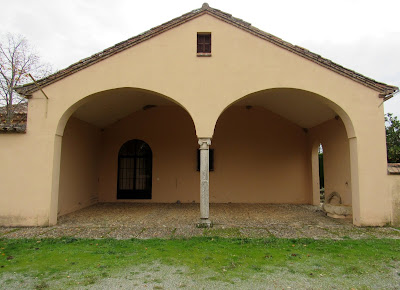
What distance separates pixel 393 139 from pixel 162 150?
9.61 m

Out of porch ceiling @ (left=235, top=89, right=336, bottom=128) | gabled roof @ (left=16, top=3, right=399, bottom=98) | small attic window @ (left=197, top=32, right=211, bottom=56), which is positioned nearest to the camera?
gabled roof @ (left=16, top=3, right=399, bottom=98)

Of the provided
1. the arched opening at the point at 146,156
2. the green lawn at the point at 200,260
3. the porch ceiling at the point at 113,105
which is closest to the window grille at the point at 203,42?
the porch ceiling at the point at 113,105

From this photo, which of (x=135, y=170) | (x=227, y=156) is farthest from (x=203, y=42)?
(x=135, y=170)

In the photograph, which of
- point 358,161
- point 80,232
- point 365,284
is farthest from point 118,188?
point 365,284

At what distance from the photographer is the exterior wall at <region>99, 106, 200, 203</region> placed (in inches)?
460

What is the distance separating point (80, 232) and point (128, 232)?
1.09 metres

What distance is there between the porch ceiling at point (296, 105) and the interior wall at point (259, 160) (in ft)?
1.83

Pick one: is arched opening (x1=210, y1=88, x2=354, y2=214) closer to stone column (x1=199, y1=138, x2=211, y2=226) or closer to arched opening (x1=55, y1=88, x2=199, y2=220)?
arched opening (x1=55, y1=88, x2=199, y2=220)

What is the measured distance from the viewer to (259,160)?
11766 mm

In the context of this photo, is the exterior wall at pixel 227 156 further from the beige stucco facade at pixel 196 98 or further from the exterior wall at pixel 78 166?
the beige stucco facade at pixel 196 98

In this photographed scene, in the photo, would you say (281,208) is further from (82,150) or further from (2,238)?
(2,238)

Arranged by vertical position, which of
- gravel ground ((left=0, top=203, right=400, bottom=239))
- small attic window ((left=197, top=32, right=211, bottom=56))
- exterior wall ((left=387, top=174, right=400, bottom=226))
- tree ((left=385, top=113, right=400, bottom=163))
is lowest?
gravel ground ((left=0, top=203, right=400, bottom=239))

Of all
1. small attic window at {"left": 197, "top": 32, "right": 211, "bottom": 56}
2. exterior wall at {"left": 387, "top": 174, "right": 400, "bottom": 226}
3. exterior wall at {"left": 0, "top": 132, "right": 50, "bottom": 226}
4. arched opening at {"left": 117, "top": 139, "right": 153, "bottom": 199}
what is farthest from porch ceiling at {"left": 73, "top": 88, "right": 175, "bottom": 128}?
exterior wall at {"left": 387, "top": 174, "right": 400, "bottom": 226}

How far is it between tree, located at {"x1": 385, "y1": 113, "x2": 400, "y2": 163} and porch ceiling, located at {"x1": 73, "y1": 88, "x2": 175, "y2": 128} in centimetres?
905
